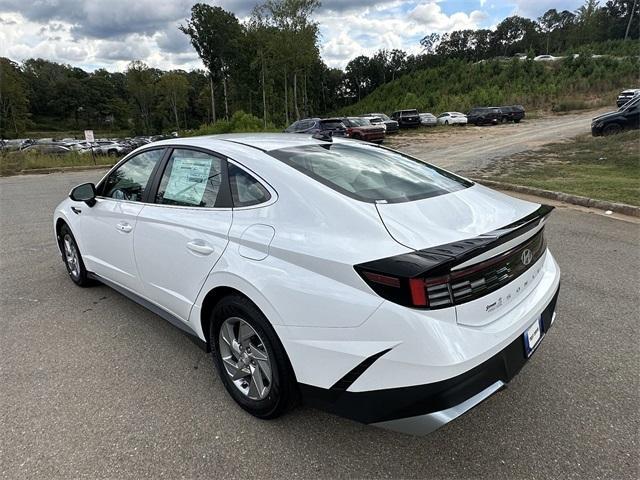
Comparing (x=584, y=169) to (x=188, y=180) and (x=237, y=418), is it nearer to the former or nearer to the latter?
(x=188, y=180)

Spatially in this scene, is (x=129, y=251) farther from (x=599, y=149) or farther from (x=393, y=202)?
(x=599, y=149)

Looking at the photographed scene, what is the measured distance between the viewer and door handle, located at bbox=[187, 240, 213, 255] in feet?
8.18

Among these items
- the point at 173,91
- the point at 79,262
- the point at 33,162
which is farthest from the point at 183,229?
the point at 173,91

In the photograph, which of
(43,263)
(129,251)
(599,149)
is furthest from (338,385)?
(599,149)

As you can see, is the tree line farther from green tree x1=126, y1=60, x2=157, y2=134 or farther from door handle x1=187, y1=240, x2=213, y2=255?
door handle x1=187, y1=240, x2=213, y2=255

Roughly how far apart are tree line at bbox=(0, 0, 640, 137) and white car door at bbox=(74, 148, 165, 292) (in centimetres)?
3998

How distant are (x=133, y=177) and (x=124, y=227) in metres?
0.46

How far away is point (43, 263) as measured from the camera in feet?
17.4

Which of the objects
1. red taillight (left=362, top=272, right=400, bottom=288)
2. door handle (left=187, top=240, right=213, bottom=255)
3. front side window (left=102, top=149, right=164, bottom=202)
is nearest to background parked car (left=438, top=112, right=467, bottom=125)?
front side window (left=102, top=149, right=164, bottom=202)

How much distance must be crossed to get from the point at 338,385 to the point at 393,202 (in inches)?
38.0

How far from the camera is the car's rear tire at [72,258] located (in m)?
4.29

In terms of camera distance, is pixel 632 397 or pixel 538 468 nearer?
pixel 538 468

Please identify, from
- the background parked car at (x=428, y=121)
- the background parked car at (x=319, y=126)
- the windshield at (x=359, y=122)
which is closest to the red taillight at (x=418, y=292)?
the background parked car at (x=319, y=126)

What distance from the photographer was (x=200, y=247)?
255cm
